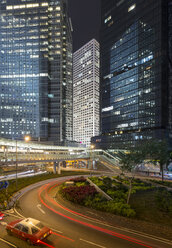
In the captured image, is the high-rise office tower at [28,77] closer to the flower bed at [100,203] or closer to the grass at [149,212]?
the flower bed at [100,203]

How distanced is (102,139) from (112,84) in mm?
42840

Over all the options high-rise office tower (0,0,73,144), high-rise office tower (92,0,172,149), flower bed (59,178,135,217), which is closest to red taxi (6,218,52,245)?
flower bed (59,178,135,217)

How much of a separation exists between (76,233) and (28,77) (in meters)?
140

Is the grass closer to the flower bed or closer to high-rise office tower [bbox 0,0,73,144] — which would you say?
the flower bed

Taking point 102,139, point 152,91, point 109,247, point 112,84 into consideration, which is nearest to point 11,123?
point 102,139

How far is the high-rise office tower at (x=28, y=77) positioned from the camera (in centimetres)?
13775

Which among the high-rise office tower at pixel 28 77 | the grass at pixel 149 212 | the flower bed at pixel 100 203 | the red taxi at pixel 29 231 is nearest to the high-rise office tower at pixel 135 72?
the high-rise office tower at pixel 28 77

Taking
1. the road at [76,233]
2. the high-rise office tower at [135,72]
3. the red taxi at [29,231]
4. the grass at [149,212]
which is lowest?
the grass at [149,212]

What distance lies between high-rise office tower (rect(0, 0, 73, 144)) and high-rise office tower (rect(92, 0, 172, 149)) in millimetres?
41834

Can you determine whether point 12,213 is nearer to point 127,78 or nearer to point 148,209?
point 148,209

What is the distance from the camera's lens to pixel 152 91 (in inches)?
4114

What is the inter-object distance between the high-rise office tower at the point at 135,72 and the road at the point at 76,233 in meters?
87.2

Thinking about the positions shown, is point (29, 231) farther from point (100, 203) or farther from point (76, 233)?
point (100, 203)

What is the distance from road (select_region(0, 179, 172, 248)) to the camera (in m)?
14.5
